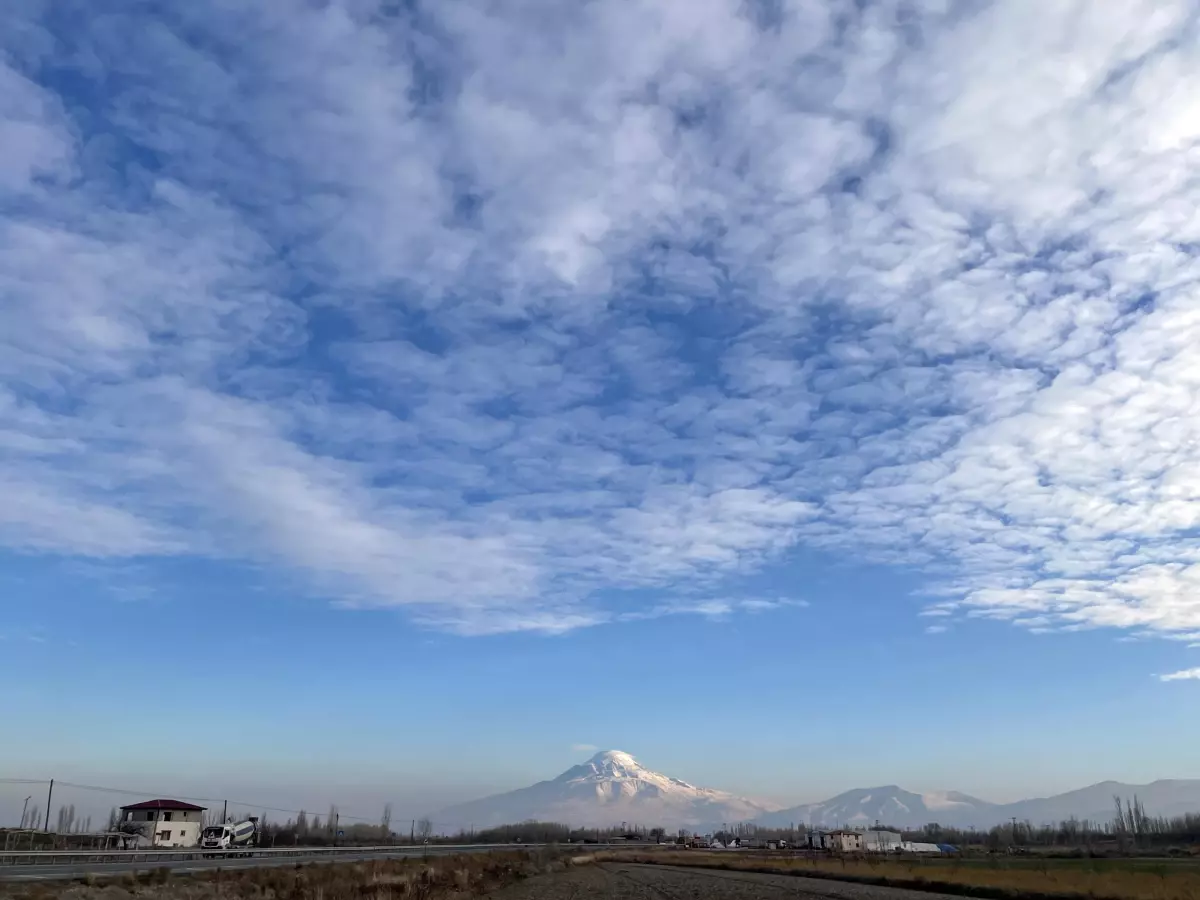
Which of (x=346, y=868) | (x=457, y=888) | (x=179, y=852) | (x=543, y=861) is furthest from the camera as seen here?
(x=543, y=861)

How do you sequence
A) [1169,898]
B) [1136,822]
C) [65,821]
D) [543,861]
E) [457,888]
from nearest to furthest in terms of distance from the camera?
[1169,898] < [457,888] < [543,861] < [65,821] < [1136,822]

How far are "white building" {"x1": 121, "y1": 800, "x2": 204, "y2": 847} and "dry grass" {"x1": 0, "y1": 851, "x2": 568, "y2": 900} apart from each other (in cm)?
3710

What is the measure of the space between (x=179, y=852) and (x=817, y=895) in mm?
38203

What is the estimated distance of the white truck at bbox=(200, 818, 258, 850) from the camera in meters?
69.6

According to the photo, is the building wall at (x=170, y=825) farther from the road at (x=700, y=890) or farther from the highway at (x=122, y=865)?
the road at (x=700, y=890)

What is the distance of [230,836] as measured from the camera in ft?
243

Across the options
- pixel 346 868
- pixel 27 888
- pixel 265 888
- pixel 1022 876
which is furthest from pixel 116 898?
pixel 1022 876

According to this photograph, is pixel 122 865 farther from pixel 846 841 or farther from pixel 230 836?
pixel 846 841

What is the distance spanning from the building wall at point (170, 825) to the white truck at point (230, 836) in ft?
8.06

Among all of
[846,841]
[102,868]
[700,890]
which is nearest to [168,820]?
[102,868]

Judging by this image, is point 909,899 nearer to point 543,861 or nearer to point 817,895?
point 817,895

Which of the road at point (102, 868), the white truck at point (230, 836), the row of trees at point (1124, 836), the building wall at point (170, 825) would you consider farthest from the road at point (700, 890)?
the row of trees at point (1124, 836)

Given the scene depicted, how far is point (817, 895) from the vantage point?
1635 inches

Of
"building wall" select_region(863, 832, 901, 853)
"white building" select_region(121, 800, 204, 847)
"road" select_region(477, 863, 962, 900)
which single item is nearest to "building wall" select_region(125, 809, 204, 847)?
"white building" select_region(121, 800, 204, 847)
